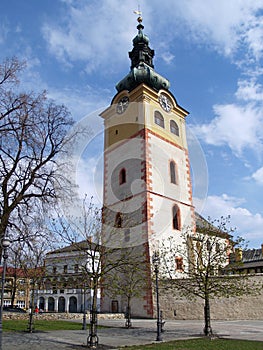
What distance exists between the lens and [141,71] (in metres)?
34.8

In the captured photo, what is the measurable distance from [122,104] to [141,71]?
3.94 metres

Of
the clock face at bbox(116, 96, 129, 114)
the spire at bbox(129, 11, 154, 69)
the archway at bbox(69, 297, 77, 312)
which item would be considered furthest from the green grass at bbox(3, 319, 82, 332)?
the archway at bbox(69, 297, 77, 312)

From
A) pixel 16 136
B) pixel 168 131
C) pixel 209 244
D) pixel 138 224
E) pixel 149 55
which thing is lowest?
pixel 209 244

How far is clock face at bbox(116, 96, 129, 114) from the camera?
112 feet

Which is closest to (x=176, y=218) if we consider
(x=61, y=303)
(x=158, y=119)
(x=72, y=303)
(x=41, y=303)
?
(x=158, y=119)

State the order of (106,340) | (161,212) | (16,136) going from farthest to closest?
1. (161,212)
2. (16,136)
3. (106,340)

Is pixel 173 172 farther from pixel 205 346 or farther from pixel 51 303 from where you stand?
pixel 51 303

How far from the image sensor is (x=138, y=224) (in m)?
26.6

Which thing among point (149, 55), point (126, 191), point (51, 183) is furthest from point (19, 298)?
point (51, 183)

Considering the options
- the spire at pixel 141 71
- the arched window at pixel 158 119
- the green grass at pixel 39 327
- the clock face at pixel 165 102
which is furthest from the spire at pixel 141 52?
the green grass at pixel 39 327

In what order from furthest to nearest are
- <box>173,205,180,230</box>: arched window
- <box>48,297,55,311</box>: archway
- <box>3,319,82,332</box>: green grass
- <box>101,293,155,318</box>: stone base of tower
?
<box>48,297,55,311</box>: archway, <box>173,205,180,230</box>: arched window, <box>101,293,155,318</box>: stone base of tower, <box>3,319,82,332</box>: green grass

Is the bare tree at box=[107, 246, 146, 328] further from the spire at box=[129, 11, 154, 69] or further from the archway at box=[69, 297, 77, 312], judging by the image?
the archway at box=[69, 297, 77, 312]

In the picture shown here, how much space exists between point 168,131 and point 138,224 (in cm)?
1107

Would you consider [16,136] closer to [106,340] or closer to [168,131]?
[106,340]
